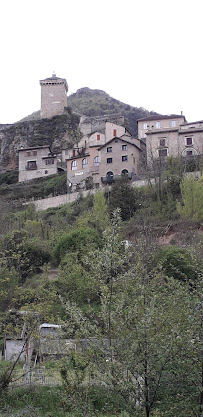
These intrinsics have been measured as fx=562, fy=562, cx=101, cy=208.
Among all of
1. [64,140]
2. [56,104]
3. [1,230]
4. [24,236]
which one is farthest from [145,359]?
[56,104]

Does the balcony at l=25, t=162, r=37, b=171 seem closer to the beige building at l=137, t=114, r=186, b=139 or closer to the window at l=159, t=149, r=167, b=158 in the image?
the beige building at l=137, t=114, r=186, b=139

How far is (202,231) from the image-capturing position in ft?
117

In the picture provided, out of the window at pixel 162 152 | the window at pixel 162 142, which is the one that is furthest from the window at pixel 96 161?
the window at pixel 162 152

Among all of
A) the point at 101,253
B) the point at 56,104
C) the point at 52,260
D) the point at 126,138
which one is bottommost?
the point at 52,260

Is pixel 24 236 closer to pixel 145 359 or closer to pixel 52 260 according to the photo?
pixel 52 260

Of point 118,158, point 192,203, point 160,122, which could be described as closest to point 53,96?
point 160,122

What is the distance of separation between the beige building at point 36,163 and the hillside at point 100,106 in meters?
24.3

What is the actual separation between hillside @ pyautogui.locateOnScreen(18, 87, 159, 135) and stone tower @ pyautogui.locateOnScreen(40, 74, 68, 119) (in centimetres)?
949

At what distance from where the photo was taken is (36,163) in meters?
67.2

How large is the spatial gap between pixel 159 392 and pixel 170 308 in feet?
6.03

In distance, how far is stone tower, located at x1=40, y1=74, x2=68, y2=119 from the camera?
8288 cm

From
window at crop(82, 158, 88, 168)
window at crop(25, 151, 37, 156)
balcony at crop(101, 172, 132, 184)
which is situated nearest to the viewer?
balcony at crop(101, 172, 132, 184)

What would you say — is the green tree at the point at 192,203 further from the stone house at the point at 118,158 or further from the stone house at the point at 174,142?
the stone house at the point at 118,158

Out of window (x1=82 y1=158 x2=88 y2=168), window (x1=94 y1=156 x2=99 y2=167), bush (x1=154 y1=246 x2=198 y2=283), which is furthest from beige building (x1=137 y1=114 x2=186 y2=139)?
bush (x1=154 y1=246 x2=198 y2=283)
